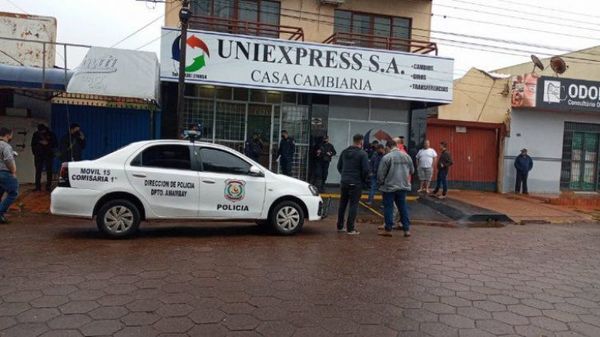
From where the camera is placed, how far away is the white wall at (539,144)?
61.7 ft

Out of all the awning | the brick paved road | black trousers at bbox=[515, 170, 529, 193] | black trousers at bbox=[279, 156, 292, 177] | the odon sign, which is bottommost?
the brick paved road

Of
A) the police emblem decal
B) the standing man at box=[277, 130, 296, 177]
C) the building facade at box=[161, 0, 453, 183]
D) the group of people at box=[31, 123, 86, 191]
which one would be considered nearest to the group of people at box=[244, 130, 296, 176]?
the standing man at box=[277, 130, 296, 177]

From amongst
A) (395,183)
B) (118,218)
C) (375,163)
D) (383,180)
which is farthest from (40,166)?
(395,183)

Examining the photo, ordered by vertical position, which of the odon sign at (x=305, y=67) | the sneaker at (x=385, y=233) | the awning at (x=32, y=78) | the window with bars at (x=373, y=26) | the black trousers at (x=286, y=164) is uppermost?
the window with bars at (x=373, y=26)

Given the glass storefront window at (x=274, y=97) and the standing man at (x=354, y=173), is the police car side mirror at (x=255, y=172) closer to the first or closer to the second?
the standing man at (x=354, y=173)

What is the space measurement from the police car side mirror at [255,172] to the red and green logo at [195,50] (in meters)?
5.76

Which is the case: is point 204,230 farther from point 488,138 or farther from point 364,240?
point 488,138

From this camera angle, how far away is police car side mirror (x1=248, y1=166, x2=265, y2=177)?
27.9ft

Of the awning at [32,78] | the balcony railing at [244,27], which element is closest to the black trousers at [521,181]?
the balcony railing at [244,27]

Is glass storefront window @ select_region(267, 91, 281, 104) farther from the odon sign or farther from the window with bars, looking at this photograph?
the window with bars

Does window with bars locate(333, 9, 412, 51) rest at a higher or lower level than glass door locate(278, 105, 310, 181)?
higher

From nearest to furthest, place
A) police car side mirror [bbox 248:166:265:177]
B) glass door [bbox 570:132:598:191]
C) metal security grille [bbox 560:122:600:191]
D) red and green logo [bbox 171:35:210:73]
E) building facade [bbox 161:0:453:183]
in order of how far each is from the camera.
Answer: police car side mirror [bbox 248:166:265:177], red and green logo [bbox 171:35:210:73], building facade [bbox 161:0:453:183], metal security grille [bbox 560:122:600:191], glass door [bbox 570:132:598:191]

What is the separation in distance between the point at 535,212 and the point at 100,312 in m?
12.7

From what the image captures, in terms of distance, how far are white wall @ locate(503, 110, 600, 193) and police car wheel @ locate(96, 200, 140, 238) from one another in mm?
14871
